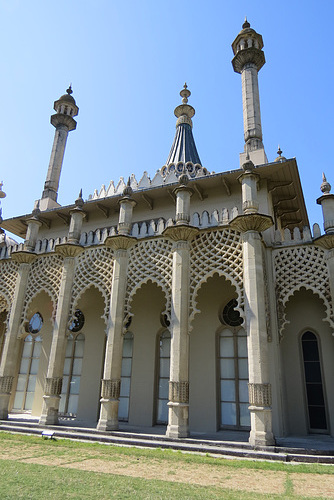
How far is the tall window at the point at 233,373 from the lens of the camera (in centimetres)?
1149

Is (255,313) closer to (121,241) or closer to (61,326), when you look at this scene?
(121,241)

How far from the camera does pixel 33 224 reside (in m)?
14.9

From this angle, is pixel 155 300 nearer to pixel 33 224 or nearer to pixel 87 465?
pixel 33 224

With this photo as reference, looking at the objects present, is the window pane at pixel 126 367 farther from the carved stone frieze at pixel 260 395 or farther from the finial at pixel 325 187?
the finial at pixel 325 187

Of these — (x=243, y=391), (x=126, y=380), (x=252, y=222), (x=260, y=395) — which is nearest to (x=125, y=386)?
(x=126, y=380)

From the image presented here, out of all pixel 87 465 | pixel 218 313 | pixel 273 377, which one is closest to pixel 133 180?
pixel 218 313

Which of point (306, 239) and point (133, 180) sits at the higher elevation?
point (133, 180)

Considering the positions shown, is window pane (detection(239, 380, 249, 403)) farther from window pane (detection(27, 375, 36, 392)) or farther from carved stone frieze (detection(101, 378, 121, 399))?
window pane (detection(27, 375, 36, 392))

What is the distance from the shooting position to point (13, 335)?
13172 millimetres

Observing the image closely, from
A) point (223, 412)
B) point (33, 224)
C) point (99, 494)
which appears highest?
point (33, 224)

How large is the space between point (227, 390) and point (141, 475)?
6205 mm

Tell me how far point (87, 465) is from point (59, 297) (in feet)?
22.8

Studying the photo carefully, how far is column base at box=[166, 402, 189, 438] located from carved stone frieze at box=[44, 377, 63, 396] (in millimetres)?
4163

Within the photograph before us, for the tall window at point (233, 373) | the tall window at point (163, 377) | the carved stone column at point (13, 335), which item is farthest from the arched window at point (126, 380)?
the carved stone column at point (13, 335)
